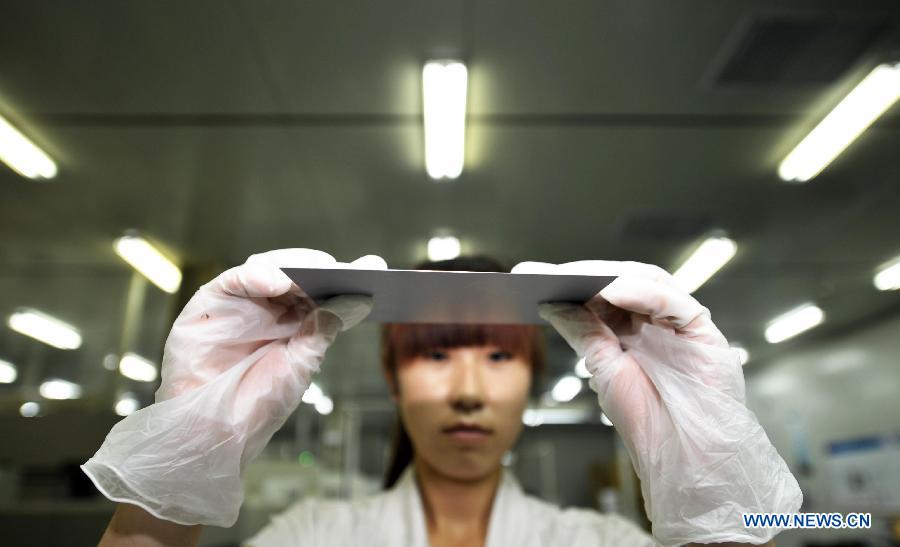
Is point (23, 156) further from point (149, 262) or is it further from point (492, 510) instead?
point (492, 510)

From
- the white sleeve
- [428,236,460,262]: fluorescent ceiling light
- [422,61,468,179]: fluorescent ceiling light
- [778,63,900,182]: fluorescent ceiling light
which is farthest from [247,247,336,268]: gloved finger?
[428,236,460,262]: fluorescent ceiling light

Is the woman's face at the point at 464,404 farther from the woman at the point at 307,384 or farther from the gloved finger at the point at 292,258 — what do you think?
the gloved finger at the point at 292,258

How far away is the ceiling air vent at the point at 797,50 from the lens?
196 cm

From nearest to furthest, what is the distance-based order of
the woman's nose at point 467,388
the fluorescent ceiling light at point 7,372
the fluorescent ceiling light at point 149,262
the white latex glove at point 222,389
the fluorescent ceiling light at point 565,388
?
the white latex glove at point 222,389
the woman's nose at point 467,388
the fluorescent ceiling light at point 149,262
the fluorescent ceiling light at point 7,372
the fluorescent ceiling light at point 565,388

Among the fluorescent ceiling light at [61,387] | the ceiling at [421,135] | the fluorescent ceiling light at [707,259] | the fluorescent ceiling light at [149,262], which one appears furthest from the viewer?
the fluorescent ceiling light at [61,387]

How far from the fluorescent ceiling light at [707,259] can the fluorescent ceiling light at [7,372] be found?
211 inches

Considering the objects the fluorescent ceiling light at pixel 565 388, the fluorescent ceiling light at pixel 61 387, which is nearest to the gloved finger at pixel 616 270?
the fluorescent ceiling light at pixel 565 388

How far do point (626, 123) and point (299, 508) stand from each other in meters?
2.18

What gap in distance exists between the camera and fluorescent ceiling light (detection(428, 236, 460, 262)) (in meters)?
3.46

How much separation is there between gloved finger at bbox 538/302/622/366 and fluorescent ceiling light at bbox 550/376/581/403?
616 centimetres

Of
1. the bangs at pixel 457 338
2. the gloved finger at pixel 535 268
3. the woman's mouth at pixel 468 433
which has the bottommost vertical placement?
the woman's mouth at pixel 468 433

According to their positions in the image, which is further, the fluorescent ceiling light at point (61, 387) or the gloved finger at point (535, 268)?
the fluorescent ceiling light at point (61, 387)

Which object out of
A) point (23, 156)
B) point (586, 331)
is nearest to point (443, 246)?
point (23, 156)

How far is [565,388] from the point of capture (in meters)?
7.95
